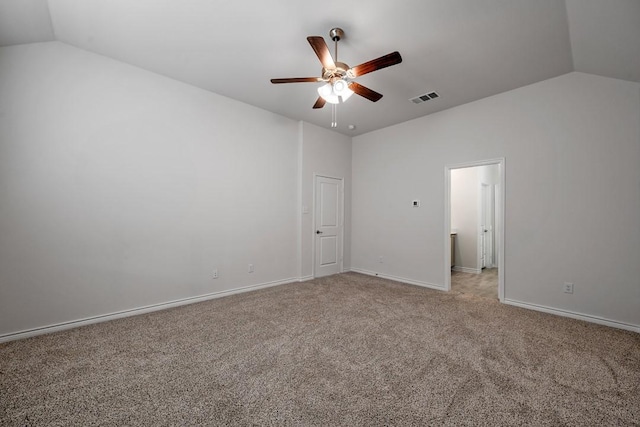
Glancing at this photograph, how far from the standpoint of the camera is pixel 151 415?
1541 mm

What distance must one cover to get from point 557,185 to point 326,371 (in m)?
3.50

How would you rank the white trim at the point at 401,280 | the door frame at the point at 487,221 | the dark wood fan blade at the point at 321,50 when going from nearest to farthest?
the dark wood fan blade at the point at 321,50
the white trim at the point at 401,280
the door frame at the point at 487,221

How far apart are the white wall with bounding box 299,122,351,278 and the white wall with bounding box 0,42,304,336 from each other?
85 cm

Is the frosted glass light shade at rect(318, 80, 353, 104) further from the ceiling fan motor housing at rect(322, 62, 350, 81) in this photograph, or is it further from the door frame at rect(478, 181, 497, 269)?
the door frame at rect(478, 181, 497, 269)

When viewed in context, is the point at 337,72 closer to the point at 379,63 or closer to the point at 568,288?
the point at 379,63

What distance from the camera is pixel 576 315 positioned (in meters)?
3.05

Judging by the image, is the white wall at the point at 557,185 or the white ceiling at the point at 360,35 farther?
the white wall at the point at 557,185

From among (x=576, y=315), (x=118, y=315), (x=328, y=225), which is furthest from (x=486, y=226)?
(x=118, y=315)

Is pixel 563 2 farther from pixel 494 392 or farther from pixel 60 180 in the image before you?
pixel 60 180

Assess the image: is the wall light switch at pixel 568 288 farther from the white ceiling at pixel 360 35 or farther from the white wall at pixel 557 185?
the white ceiling at pixel 360 35

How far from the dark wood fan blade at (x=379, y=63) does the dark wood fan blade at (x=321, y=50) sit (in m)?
0.24

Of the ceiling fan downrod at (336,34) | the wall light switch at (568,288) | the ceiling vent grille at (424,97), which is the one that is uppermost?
the ceiling vent grille at (424,97)

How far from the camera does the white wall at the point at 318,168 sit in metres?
4.80

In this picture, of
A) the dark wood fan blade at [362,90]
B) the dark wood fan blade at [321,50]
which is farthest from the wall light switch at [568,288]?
the dark wood fan blade at [321,50]
